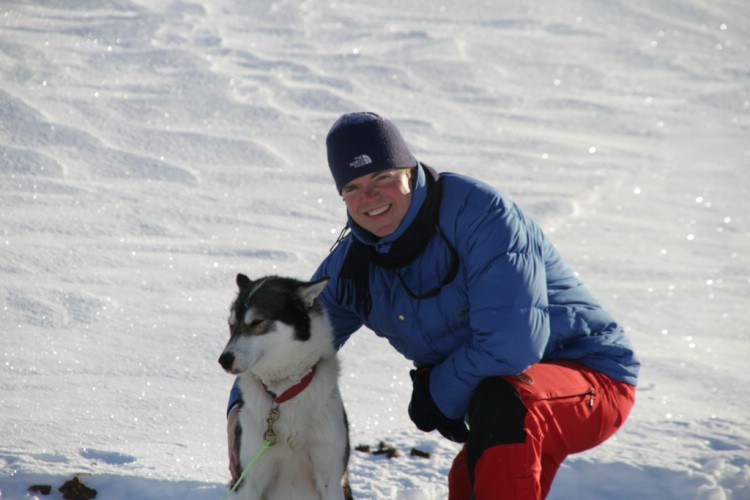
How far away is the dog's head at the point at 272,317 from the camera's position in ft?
10.4

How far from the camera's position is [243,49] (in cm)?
1344

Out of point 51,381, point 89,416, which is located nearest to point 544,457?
point 89,416

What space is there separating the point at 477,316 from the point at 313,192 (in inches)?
277

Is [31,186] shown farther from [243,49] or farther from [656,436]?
[656,436]

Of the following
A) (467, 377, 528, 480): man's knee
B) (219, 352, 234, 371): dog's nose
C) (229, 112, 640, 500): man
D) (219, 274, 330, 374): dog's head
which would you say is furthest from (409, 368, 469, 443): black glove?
(219, 352, 234, 371): dog's nose

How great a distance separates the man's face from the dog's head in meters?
0.34

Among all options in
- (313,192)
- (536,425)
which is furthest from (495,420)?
(313,192)

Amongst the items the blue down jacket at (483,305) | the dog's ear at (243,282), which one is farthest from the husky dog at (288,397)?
the blue down jacket at (483,305)

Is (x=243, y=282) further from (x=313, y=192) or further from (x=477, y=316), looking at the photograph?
(x=313, y=192)

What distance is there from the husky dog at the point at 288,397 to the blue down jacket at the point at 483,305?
266mm

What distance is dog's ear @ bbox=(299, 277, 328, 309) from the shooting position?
325 cm

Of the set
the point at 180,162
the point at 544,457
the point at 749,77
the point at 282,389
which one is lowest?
the point at 544,457

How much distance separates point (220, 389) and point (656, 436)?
271 cm

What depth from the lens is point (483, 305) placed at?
2.91 meters
